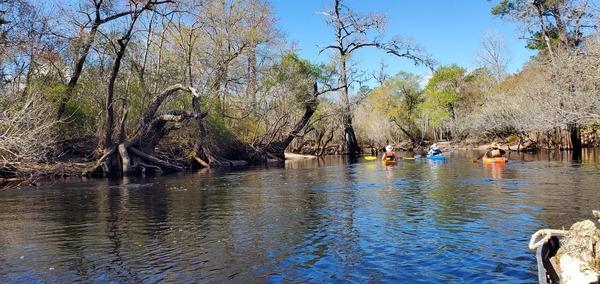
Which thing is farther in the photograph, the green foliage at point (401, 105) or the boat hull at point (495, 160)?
the green foliage at point (401, 105)

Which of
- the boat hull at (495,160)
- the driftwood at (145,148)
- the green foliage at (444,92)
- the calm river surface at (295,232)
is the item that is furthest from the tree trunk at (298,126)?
the calm river surface at (295,232)

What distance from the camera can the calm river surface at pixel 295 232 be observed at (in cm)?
765

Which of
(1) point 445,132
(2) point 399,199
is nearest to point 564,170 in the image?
(2) point 399,199

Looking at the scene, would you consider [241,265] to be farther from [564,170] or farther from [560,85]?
[560,85]

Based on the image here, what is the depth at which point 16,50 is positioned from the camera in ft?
88.3

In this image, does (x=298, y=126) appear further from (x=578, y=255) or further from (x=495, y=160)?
(x=578, y=255)

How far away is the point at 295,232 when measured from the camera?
10.7 m

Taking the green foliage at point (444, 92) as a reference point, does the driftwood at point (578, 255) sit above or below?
below

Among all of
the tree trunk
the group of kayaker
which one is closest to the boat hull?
the group of kayaker

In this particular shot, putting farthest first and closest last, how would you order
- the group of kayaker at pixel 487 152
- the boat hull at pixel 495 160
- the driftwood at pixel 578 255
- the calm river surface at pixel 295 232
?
the group of kayaker at pixel 487 152, the boat hull at pixel 495 160, the calm river surface at pixel 295 232, the driftwood at pixel 578 255

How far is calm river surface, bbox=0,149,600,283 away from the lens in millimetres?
7648

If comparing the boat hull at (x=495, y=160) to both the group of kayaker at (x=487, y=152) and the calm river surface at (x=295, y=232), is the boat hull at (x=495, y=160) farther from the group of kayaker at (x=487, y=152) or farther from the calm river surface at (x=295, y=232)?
the calm river surface at (x=295, y=232)

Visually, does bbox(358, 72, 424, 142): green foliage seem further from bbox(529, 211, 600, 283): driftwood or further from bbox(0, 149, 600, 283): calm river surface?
bbox(529, 211, 600, 283): driftwood

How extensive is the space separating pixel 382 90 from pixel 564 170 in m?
49.8
